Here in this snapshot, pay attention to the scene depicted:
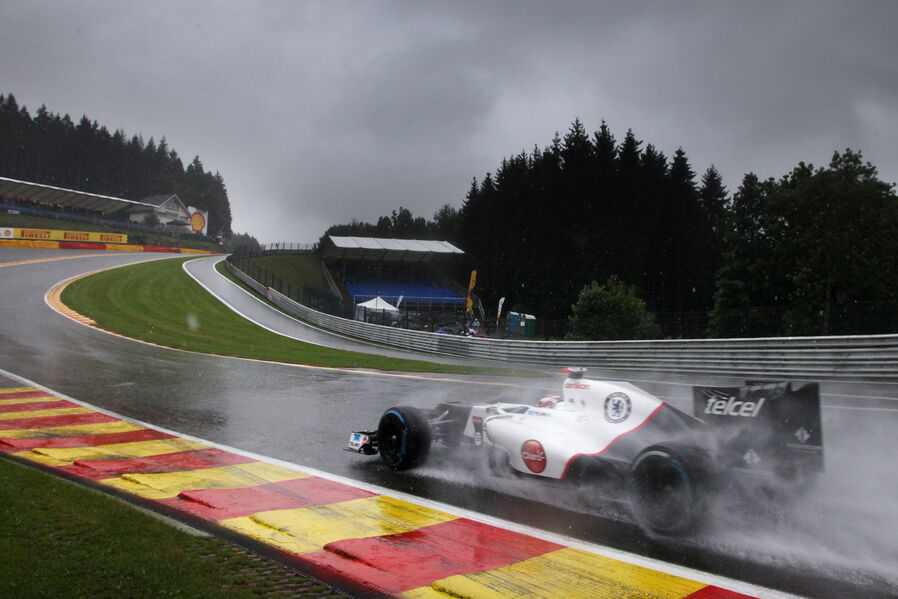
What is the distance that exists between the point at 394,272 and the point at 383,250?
2960 millimetres

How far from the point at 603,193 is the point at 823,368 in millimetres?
47447

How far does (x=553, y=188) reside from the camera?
6206cm

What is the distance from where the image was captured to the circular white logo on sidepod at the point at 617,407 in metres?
→ 5.18

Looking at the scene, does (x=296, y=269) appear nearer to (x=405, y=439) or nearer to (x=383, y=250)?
(x=383, y=250)

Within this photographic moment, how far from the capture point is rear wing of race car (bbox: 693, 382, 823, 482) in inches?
175

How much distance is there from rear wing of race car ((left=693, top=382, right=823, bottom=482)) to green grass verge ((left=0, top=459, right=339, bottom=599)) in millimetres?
3168

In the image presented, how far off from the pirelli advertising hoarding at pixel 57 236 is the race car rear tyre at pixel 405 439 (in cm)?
6652

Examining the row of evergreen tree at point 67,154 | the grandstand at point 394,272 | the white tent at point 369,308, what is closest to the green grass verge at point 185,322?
the white tent at point 369,308

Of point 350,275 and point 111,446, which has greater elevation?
point 350,275

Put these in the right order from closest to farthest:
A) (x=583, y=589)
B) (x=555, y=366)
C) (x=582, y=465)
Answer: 1. (x=583, y=589)
2. (x=582, y=465)
3. (x=555, y=366)

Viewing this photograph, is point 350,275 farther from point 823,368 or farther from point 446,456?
point 446,456

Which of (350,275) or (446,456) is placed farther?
(350,275)

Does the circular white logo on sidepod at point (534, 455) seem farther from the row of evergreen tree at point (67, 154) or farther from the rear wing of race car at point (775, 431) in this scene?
the row of evergreen tree at point (67, 154)

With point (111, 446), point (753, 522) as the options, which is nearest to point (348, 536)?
point (753, 522)
